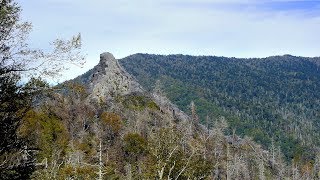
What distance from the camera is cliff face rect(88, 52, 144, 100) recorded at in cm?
13312

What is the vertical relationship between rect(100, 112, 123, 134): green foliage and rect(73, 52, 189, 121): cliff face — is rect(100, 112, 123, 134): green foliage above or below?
below

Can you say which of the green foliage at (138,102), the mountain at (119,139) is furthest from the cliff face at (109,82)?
the green foliage at (138,102)

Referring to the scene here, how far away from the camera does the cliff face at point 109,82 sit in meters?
133

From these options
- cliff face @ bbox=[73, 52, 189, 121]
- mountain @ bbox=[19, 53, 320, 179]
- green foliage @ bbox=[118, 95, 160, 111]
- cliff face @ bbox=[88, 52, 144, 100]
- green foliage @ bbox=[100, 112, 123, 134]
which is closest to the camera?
mountain @ bbox=[19, 53, 320, 179]

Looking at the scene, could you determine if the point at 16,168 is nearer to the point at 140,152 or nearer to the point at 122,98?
the point at 140,152

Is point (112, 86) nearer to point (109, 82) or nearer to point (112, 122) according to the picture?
point (109, 82)

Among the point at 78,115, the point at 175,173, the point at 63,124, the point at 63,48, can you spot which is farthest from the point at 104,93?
the point at 63,48

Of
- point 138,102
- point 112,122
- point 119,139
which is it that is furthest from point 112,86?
point 119,139

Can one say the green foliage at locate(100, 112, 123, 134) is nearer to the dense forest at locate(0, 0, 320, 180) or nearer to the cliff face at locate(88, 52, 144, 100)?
the dense forest at locate(0, 0, 320, 180)

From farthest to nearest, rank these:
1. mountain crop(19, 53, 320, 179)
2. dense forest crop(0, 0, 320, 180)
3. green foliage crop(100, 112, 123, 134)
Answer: green foliage crop(100, 112, 123, 134), mountain crop(19, 53, 320, 179), dense forest crop(0, 0, 320, 180)

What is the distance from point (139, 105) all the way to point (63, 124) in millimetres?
42720

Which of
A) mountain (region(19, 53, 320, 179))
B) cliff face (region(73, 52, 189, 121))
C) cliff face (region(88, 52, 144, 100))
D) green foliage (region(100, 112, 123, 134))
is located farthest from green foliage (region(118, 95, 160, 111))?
green foliage (region(100, 112, 123, 134))

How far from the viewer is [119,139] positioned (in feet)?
308

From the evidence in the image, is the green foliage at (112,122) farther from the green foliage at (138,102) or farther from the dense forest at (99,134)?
the green foliage at (138,102)
